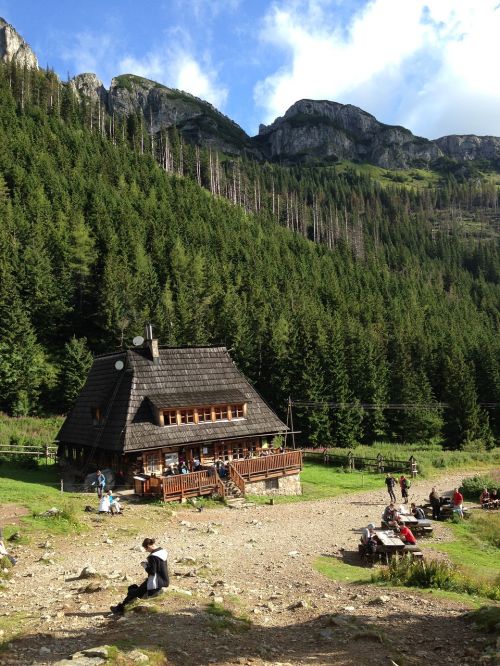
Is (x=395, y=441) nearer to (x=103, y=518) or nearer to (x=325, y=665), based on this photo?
(x=103, y=518)

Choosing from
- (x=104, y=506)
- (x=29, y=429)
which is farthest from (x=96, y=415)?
(x=29, y=429)

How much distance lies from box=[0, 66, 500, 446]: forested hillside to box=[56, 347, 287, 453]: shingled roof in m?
21.1

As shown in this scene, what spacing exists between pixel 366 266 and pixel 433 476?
343ft

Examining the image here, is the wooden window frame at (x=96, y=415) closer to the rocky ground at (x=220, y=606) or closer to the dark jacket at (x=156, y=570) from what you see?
the rocky ground at (x=220, y=606)

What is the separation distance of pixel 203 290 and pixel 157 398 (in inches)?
2033

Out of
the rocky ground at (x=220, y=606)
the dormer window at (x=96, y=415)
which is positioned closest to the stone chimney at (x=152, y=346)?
the dormer window at (x=96, y=415)

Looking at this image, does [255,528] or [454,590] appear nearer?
[454,590]

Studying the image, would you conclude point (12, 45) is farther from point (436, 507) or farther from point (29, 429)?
A: point (436, 507)

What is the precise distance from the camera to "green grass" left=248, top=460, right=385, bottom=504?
99.7ft

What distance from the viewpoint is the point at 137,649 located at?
795 centimetres

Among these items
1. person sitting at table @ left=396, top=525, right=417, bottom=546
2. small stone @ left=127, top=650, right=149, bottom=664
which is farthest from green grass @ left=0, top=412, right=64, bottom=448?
small stone @ left=127, top=650, right=149, bottom=664

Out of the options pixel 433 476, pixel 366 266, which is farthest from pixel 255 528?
pixel 366 266

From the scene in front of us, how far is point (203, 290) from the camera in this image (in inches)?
3187

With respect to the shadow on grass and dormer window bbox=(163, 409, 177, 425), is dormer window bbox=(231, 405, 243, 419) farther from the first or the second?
the shadow on grass
